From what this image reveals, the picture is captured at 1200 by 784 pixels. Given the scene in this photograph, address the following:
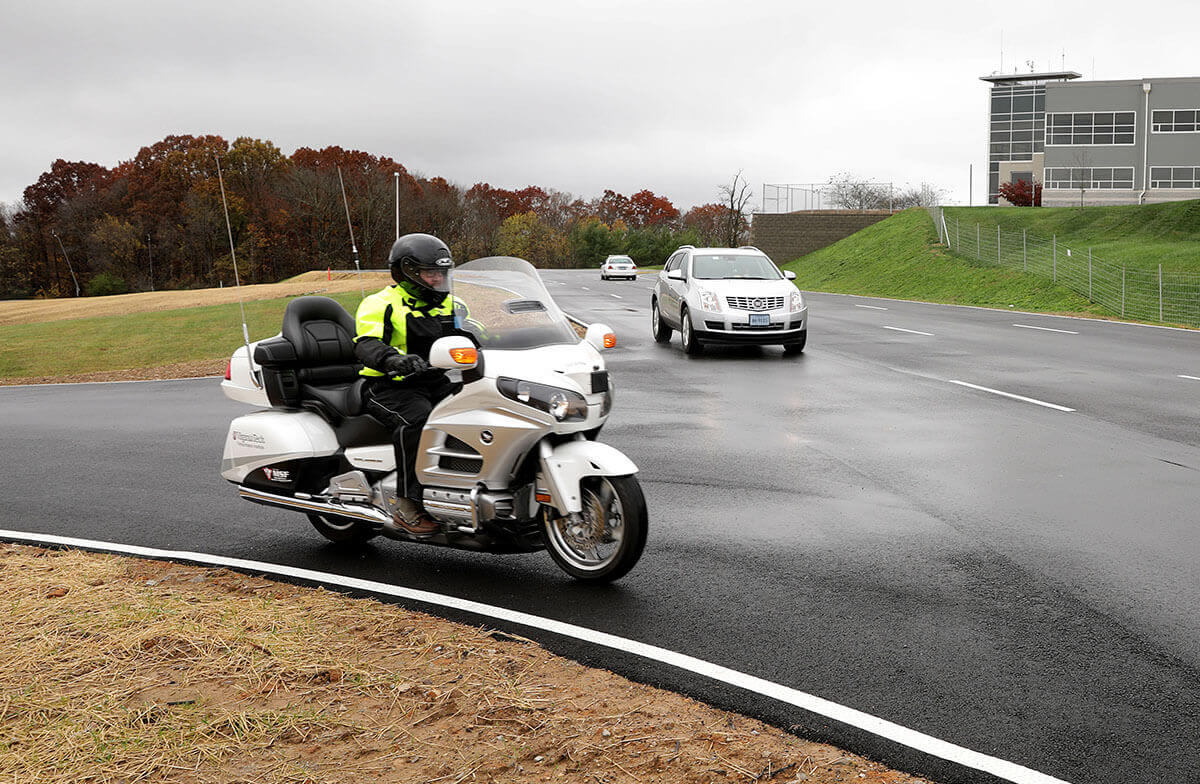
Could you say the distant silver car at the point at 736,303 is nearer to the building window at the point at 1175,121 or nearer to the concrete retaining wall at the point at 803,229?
the concrete retaining wall at the point at 803,229

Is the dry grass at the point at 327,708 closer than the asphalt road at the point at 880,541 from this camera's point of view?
Yes

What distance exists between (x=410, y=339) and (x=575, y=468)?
4.36 feet

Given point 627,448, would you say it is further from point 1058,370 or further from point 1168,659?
point 1058,370

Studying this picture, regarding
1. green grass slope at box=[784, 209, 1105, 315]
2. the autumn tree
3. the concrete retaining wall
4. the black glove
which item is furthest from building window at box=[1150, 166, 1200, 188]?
the black glove

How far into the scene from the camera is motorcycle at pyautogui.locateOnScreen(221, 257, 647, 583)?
5.54 meters

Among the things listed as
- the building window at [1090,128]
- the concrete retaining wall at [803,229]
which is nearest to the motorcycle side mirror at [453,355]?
the concrete retaining wall at [803,229]

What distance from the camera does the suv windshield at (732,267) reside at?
63.4 ft

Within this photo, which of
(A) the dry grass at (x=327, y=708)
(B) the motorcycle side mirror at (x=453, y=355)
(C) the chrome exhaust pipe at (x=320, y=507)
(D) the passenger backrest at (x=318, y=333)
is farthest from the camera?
(D) the passenger backrest at (x=318, y=333)

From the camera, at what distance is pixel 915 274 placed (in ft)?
143

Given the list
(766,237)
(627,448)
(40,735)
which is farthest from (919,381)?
(766,237)

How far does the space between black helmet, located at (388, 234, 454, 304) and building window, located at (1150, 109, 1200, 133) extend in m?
76.8

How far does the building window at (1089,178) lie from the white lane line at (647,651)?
7350 cm

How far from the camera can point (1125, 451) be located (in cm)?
961

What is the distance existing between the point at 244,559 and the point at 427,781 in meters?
3.50
